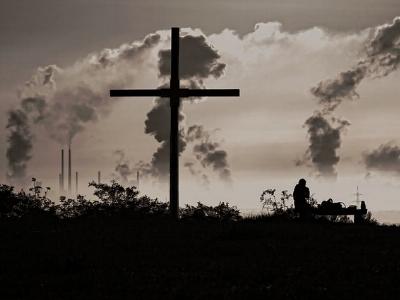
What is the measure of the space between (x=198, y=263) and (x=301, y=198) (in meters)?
16.3

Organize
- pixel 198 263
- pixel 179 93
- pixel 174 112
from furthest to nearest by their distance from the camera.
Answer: pixel 174 112 < pixel 179 93 < pixel 198 263

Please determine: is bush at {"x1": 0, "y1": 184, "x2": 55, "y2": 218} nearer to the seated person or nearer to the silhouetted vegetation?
the silhouetted vegetation

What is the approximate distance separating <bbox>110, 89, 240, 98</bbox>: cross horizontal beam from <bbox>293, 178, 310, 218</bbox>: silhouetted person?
5.02 meters

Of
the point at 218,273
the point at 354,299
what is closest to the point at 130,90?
the point at 218,273

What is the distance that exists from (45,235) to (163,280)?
1097 centimetres

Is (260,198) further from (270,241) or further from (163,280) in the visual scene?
(163,280)

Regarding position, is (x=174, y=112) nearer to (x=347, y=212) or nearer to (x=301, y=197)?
(x=301, y=197)

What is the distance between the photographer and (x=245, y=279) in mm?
15016

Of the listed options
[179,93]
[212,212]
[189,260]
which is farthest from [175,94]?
[189,260]

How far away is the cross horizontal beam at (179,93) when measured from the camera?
109 ft

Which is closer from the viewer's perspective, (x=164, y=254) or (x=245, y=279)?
(x=245, y=279)

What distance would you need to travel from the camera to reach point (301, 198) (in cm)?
3319

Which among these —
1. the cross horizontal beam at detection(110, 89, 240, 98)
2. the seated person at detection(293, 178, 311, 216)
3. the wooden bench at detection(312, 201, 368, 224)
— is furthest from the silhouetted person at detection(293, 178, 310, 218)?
the cross horizontal beam at detection(110, 89, 240, 98)

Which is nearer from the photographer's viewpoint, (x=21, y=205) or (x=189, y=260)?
(x=189, y=260)
